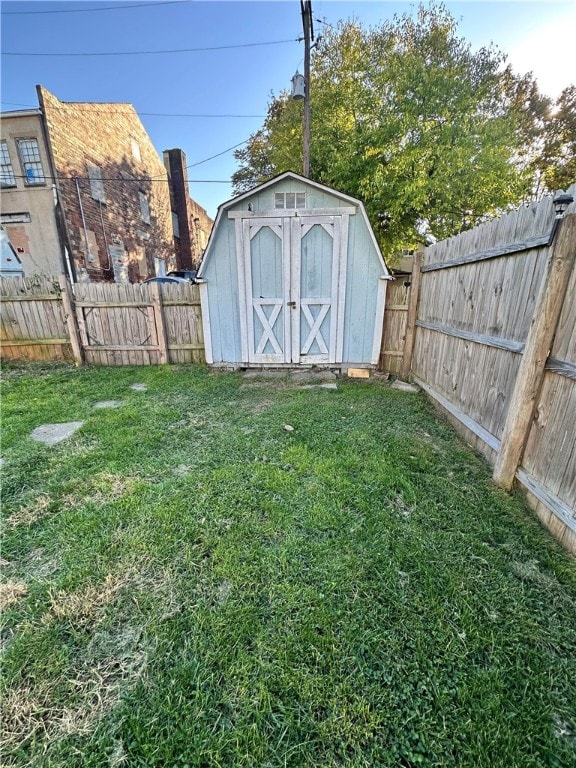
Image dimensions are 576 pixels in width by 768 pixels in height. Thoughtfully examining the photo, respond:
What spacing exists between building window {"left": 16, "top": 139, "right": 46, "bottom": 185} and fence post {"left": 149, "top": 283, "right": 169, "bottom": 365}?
27.9 feet

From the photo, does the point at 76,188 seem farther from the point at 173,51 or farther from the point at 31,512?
the point at 31,512

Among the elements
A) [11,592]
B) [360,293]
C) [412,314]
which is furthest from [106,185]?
[11,592]

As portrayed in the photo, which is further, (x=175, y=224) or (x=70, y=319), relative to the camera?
(x=175, y=224)

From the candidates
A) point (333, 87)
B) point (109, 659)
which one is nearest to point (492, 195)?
point (333, 87)

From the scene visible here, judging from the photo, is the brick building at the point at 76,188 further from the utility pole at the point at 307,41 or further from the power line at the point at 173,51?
the utility pole at the point at 307,41

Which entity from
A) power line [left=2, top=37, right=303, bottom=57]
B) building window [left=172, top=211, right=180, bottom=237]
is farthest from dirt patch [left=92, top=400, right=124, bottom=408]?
building window [left=172, top=211, right=180, bottom=237]

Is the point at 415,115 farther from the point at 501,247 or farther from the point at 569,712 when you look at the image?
the point at 569,712

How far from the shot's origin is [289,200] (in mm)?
5000

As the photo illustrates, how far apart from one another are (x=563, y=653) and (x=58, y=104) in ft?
50.6

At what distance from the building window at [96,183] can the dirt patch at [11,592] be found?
1374 centimetres

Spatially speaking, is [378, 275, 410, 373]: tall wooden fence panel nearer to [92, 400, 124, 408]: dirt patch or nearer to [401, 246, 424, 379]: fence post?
[401, 246, 424, 379]: fence post

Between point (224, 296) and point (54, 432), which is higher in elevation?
point (224, 296)

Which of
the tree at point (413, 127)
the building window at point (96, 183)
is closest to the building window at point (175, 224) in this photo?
the building window at point (96, 183)

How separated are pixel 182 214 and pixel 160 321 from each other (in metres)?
15.4
